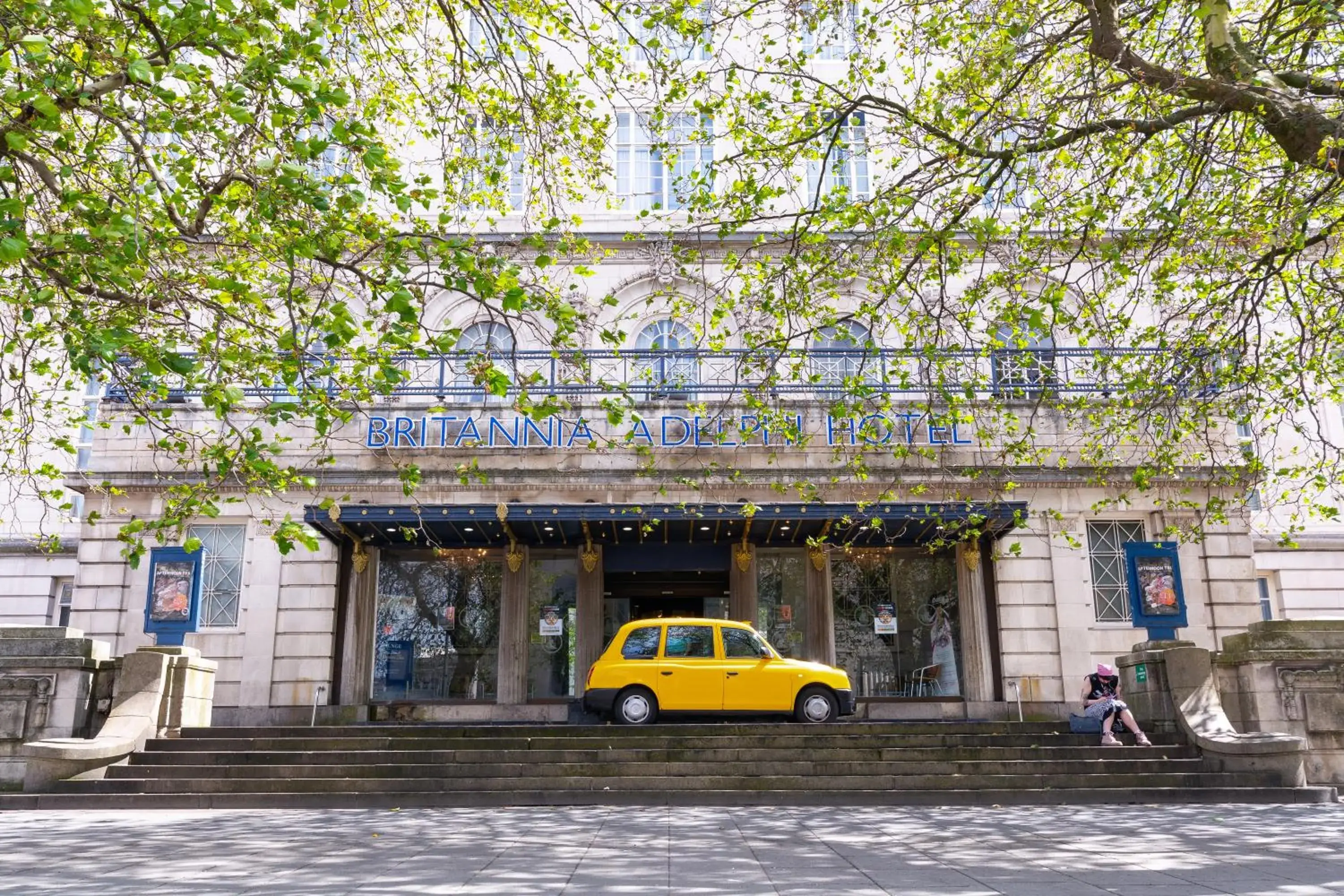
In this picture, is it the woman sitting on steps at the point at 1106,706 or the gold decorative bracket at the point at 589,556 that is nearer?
the woman sitting on steps at the point at 1106,706

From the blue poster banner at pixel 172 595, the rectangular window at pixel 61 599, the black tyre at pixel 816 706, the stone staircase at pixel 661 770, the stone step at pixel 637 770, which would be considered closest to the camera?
the stone staircase at pixel 661 770

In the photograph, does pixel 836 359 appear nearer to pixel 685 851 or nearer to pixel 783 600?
pixel 783 600

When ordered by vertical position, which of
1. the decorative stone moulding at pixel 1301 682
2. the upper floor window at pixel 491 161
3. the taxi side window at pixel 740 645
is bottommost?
the decorative stone moulding at pixel 1301 682

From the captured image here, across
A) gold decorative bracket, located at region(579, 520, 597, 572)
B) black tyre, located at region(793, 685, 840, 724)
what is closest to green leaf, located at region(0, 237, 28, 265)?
black tyre, located at region(793, 685, 840, 724)

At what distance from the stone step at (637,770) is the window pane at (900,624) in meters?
6.11

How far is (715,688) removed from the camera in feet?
48.0

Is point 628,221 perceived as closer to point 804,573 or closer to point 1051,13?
point 804,573

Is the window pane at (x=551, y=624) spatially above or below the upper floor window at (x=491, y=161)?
below

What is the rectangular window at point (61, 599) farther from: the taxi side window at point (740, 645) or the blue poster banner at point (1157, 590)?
the blue poster banner at point (1157, 590)

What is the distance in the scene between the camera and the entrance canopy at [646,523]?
53.3 ft

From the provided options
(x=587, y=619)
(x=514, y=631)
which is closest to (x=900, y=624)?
(x=587, y=619)

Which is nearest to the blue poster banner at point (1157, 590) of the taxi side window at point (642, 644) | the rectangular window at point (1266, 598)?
the taxi side window at point (642, 644)

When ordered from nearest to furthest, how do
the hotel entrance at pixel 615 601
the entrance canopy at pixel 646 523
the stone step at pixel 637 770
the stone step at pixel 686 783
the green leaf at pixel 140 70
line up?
1. the green leaf at pixel 140 70
2. the stone step at pixel 686 783
3. the stone step at pixel 637 770
4. the entrance canopy at pixel 646 523
5. the hotel entrance at pixel 615 601

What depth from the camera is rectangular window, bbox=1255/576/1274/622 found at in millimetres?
25484
